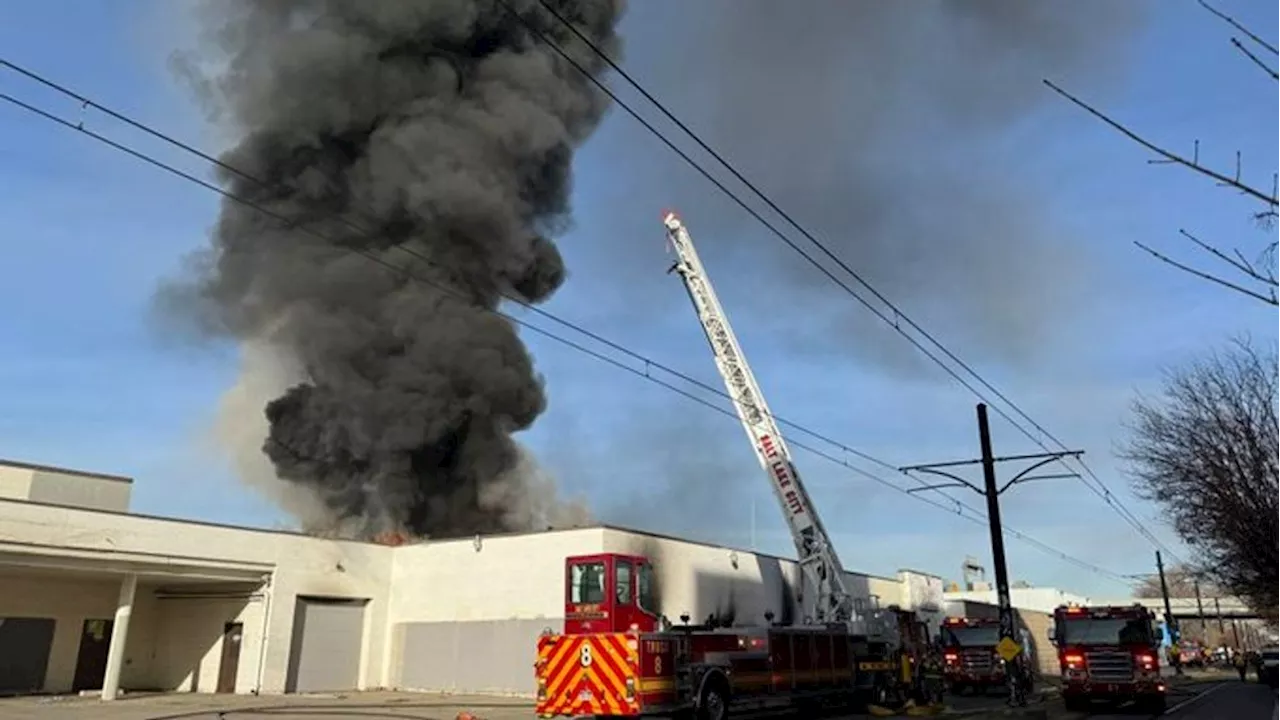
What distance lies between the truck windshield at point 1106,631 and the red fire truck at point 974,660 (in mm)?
6378

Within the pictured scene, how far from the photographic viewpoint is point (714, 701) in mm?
15984

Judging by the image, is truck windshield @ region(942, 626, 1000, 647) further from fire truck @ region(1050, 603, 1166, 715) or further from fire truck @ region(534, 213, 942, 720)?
fire truck @ region(1050, 603, 1166, 715)

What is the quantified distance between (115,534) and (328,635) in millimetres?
6637

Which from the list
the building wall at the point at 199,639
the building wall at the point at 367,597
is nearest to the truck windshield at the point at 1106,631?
the building wall at the point at 367,597

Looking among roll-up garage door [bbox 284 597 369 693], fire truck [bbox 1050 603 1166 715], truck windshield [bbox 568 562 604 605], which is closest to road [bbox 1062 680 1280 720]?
fire truck [bbox 1050 603 1166 715]

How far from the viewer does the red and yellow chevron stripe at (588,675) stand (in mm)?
14367

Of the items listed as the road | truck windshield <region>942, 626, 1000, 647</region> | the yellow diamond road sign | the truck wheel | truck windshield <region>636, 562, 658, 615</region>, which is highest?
truck windshield <region>636, 562, 658, 615</region>

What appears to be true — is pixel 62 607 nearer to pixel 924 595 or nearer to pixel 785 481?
pixel 785 481

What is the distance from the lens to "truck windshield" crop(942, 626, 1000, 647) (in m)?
29.5

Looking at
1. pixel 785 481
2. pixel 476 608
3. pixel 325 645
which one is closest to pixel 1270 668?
pixel 785 481

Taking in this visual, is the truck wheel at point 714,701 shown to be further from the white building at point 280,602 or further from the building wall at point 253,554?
the building wall at point 253,554

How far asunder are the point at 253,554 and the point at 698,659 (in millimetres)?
15354

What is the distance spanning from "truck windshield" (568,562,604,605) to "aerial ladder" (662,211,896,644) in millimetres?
12601

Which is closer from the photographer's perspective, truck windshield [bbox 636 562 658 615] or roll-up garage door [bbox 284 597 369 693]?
truck windshield [bbox 636 562 658 615]
